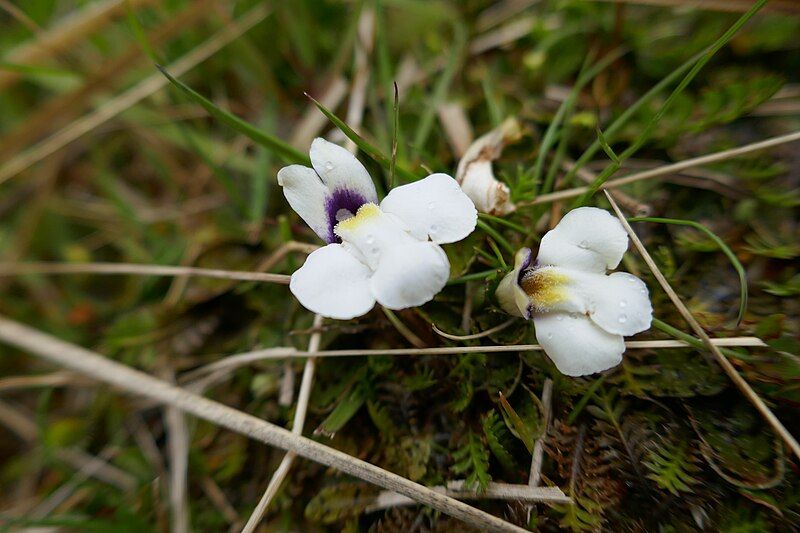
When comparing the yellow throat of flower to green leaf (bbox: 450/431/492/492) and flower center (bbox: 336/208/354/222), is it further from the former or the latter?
green leaf (bbox: 450/431/492/492)

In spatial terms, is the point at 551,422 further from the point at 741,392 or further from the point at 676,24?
the point at 676,24

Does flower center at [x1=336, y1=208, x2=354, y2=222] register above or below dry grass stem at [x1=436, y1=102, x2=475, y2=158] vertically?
below

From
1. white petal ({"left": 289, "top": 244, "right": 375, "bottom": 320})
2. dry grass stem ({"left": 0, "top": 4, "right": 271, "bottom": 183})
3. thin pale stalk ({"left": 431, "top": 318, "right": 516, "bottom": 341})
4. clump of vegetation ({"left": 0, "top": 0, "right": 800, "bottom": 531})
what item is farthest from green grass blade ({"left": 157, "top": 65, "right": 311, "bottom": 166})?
dry grass stem ({"left": 0, "top": 4, "right": 271, "bottom": 183})

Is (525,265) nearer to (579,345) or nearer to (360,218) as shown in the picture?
(579,345)

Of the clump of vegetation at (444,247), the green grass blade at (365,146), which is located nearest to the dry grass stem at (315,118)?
the clump of vegetation at (444,247)

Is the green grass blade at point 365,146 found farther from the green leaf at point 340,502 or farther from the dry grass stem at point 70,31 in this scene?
the dry grass stem at point 70,31

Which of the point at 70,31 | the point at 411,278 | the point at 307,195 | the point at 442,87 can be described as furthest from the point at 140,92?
the point at 411,278

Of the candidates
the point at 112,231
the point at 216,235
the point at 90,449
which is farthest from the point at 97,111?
the point at 90,449
